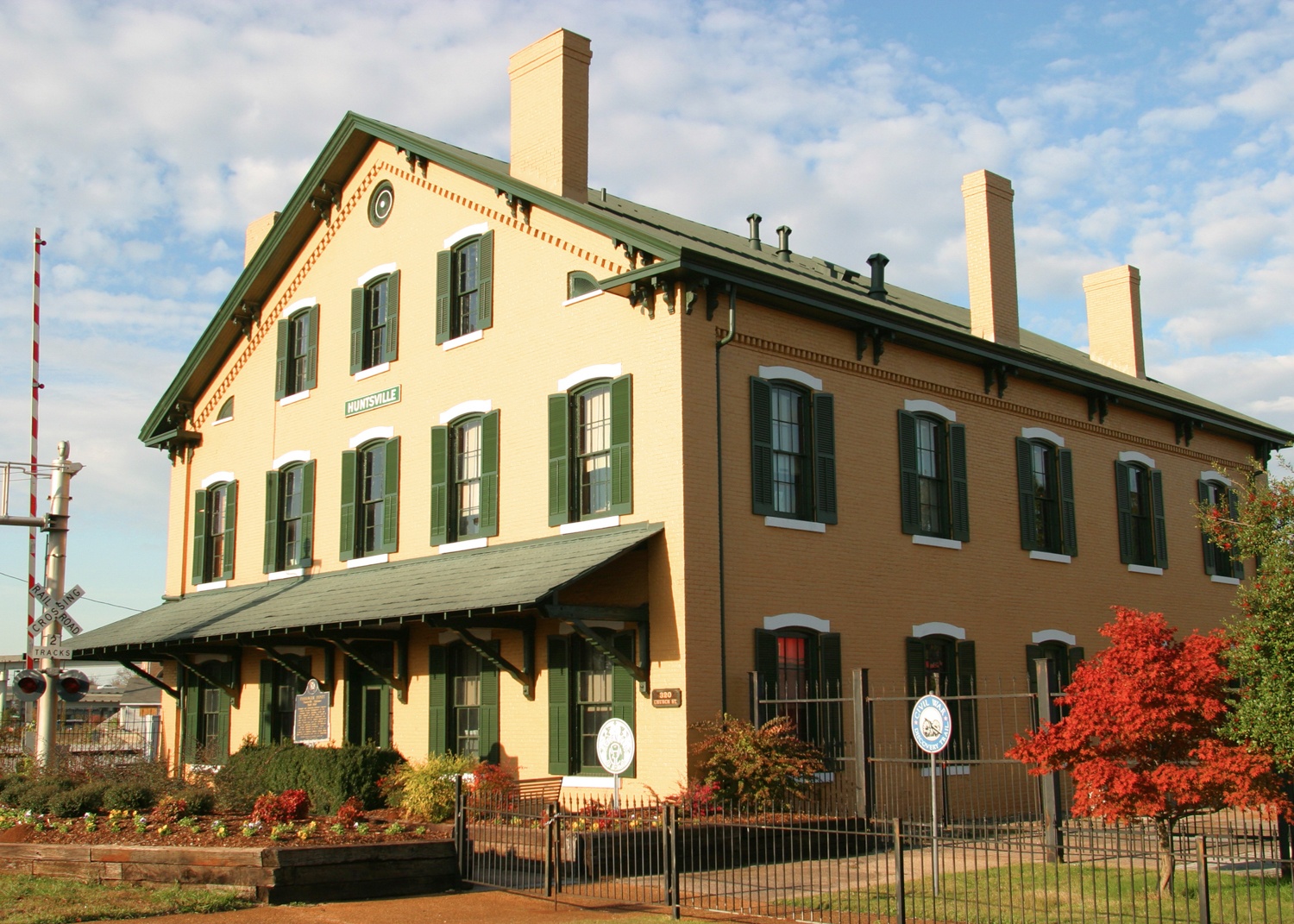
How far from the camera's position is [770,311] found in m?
A: 18.7

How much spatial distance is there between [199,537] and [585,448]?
11.9 meters

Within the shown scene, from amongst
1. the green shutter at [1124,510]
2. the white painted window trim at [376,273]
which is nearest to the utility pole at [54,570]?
the white painted window trim at [376,273]

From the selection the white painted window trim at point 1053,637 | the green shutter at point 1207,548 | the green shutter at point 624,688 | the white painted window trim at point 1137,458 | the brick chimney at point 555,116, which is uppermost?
the brick chimney at point 555,116

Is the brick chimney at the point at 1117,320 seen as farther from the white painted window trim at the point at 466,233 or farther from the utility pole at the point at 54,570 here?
the utility pole at the point at 54,570

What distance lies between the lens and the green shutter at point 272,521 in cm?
2469

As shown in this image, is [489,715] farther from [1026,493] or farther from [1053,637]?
[1026,493]

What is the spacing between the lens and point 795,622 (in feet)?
59.1

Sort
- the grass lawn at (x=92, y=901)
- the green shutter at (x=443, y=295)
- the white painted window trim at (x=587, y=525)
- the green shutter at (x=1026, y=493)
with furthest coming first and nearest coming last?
the green shutter at (x=1026, y=493) < the green shutter at (x=443, y=295) < the white painted window trim at (x=587, y=525) < the grass lawn at (x=92, y=901)

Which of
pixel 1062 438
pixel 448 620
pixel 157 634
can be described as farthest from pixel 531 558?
pixel 1062 438

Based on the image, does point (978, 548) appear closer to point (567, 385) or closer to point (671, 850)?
point (567, 385)

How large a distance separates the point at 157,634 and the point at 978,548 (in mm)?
14396

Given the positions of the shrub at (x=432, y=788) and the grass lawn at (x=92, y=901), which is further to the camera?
the shrub at (x=432, y=788)

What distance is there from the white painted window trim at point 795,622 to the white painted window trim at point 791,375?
333 centimetres

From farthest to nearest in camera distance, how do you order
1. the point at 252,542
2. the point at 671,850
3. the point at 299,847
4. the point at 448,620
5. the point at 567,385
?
1. the point at 252,542
2. the point at 567,385
3. the point at 448,620
4. the point at 299,847
5. the point at 671,850
